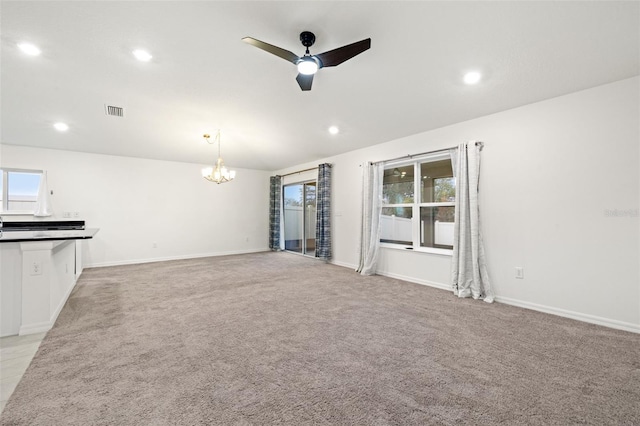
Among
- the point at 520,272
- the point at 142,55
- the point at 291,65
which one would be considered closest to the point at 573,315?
the point at 520,272

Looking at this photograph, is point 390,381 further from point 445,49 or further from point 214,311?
point 445,49

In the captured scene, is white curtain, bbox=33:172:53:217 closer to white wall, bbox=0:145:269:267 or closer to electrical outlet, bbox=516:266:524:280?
white wall, bbox=0:145:269:267

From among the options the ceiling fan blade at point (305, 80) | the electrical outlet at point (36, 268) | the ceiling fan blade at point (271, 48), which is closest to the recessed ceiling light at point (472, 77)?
the ceiling fan blade at point (305, 80)

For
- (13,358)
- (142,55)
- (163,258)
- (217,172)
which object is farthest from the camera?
(163,258)

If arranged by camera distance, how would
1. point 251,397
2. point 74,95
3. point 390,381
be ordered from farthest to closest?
point 74,95
point 390,381
point 251,397

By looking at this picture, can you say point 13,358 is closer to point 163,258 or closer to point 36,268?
point 36,268

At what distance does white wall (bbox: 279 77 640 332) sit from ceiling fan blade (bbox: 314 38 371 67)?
Answer: 2.56m

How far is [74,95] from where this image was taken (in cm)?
324

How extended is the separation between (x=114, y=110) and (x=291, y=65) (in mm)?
2821

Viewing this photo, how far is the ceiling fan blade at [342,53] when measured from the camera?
1870 mm

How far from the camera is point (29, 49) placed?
2.33m

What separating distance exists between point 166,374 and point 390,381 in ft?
5.02

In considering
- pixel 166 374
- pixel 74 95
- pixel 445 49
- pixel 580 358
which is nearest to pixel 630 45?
pixel 445 49

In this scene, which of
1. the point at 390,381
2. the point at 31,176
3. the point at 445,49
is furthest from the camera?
the point at 31,176
